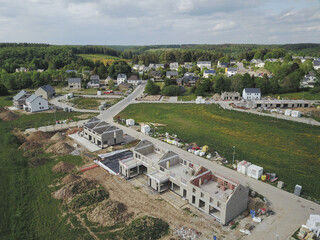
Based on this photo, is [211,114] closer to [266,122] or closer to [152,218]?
[266,122]

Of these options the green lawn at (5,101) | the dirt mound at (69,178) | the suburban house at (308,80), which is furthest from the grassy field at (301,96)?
the green lawn at (5,101)

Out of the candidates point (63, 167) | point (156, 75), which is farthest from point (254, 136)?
point (156, 75)

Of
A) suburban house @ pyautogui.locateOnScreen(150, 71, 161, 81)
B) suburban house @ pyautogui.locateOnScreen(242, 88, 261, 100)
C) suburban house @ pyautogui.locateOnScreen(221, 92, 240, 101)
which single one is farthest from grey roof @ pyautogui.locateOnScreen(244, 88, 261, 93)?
suburban house @ pyautogui.locateOnScreen(150, 71, 161, 81)

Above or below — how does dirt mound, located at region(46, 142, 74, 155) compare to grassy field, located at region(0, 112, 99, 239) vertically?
above

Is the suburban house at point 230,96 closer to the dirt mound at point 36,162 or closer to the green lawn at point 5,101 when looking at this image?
the dirt mound at point 36,162

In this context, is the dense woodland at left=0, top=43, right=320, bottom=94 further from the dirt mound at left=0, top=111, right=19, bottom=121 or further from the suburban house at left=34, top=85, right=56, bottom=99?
the dirt mound at left=0, top=111, right=19, bottom=121

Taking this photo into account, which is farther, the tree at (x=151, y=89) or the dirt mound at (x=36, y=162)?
the tree at (x=151, y=89)

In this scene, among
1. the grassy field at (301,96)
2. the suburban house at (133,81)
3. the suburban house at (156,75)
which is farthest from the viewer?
the suburban house at (156,75)
